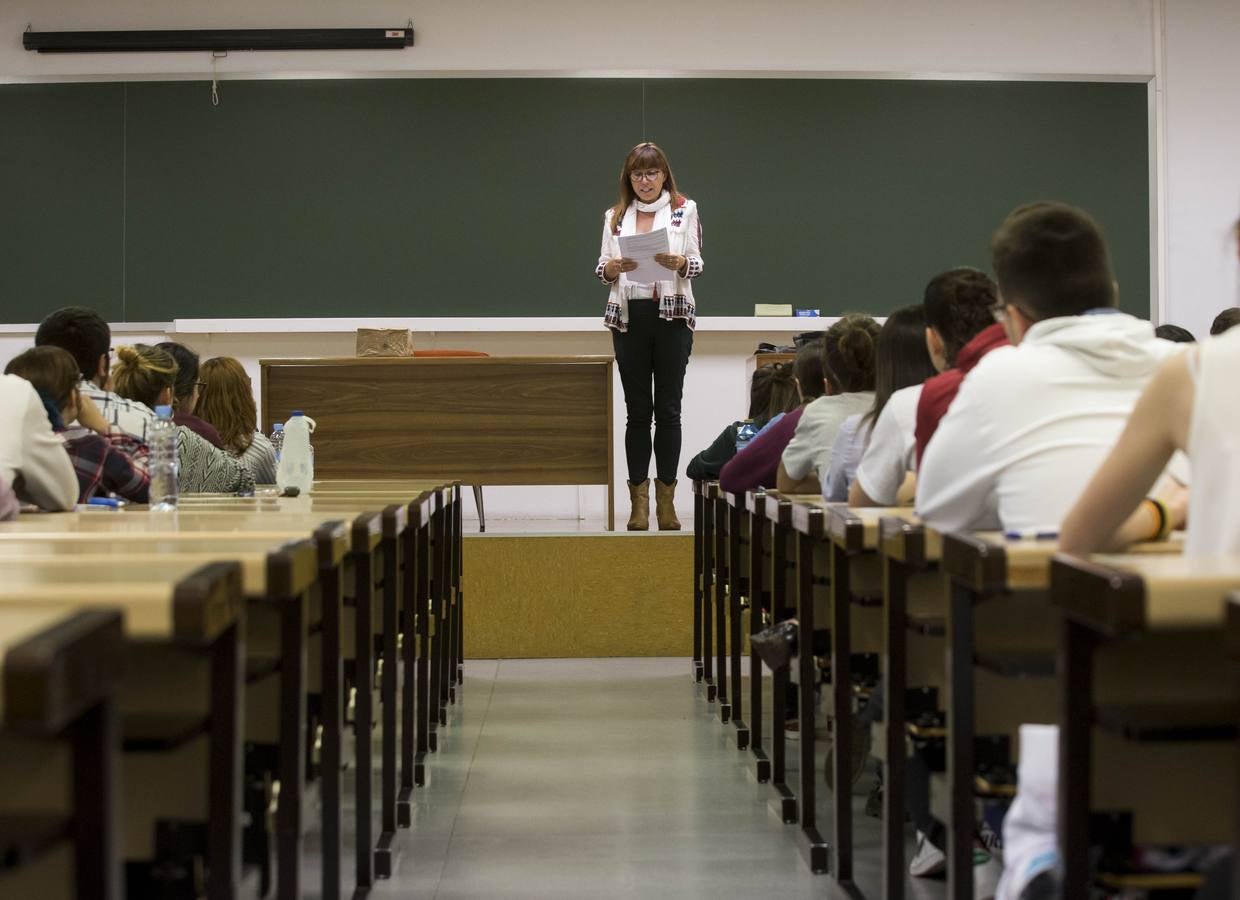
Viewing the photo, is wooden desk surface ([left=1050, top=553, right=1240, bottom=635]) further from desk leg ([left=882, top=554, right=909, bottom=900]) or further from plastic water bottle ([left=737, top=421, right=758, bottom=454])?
plastic water bottle ([left=737, top=421, right=758, bottom=454])

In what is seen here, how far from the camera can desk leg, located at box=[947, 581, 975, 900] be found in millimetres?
1581

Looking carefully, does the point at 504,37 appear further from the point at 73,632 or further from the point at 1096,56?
the point at 73,632

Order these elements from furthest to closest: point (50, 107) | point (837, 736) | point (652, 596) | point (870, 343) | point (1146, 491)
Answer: point (50, 107), point (652, 596), point (870, 343), point (837, 736), point (1146, 491)

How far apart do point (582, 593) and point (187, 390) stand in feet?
5.54

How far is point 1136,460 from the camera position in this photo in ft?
4.87

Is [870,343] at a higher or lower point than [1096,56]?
lower

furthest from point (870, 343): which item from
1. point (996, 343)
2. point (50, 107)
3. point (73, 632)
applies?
point (50, 107)

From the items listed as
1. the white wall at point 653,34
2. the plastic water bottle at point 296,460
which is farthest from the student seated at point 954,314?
the white wall at point 653,34

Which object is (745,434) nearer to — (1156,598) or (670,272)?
(670,272)

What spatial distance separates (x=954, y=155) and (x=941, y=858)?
617cm

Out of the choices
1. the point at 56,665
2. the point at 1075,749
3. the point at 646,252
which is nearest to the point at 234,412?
the point at 646,252

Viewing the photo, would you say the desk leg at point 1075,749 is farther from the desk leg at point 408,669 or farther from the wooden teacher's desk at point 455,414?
the wooden teacher's desk at point 455,414

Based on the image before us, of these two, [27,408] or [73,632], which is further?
[27,408]

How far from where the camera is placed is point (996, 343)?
2568mm
